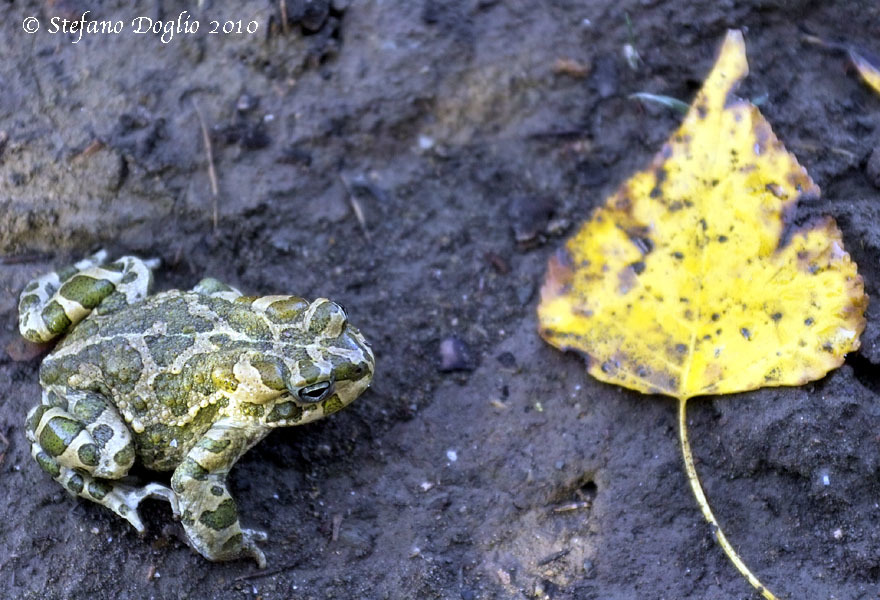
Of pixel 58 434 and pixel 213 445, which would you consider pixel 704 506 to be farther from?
pixel 58 434

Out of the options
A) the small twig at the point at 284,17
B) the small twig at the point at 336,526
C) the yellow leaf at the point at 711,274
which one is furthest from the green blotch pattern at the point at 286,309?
the small twig at the point at 284,17

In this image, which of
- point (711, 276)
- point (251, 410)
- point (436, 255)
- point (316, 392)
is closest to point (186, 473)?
point (251, 410)

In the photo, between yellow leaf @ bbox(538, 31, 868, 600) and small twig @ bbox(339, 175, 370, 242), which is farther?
small twig @ bbox(339, 175, 370, 242)

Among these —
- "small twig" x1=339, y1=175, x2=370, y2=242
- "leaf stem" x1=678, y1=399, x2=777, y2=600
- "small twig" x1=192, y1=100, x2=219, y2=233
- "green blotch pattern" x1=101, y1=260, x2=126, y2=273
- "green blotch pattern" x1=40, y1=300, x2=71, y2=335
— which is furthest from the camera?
"small twig" x1=339, y1=175, x2=370, y2=242

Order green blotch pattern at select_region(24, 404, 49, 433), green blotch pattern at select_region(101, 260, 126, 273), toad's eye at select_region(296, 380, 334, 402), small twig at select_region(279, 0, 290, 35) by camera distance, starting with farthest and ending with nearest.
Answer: small twig at select_region(279, 0, 290, 35)
green blotch pattern at select_region(101, 260, 126, 273)
green blotch pattern at select_region(24, 404, 49, 433)
toad's eye at select_region(296, 380, 334, 402)

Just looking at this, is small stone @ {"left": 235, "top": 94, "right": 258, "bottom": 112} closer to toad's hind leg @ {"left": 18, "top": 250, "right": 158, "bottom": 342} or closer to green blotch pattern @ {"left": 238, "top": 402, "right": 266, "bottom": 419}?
toad's hind leg @ {"left": 18, "top": 250, "right": 158, "bottom": 342}

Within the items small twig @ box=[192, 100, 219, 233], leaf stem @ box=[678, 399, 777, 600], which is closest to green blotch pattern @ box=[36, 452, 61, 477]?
small twig @ box=[192, 100, 219, 233]

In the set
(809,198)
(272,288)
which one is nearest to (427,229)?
(272,288)

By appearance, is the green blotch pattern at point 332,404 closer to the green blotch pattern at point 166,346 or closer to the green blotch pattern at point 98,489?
the green blotch pattern at point 166,346
